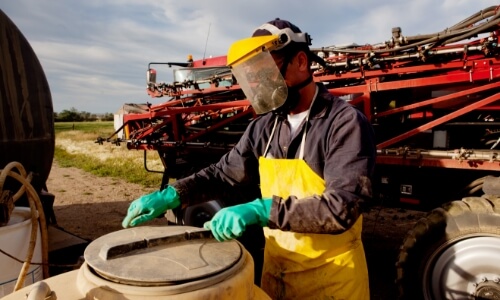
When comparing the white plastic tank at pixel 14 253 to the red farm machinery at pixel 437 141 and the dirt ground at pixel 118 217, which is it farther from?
the dirt ground at pixel 118 217

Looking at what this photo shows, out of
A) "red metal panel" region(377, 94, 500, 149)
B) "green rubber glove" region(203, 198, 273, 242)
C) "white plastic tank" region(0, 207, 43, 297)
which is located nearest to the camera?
"green rubber glove" region(203, 198, 273, 242)

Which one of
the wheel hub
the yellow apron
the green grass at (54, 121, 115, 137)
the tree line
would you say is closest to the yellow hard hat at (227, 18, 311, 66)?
the yellow apron

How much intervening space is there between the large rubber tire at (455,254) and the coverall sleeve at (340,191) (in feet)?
4.44

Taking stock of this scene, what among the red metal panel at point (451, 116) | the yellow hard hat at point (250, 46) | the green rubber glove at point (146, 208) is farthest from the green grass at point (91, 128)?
the yellow hard hat at point (250, 46)

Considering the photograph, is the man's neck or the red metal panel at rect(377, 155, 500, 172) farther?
the red metal panel at rect(377, 155, 500, 172)

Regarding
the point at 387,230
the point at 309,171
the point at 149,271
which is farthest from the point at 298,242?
the point at 387,230

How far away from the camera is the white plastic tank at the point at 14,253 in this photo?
183cm

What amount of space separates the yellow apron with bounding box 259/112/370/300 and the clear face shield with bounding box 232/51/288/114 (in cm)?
25

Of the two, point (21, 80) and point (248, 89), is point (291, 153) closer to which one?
point (248, 89)

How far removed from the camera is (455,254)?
2.56 m

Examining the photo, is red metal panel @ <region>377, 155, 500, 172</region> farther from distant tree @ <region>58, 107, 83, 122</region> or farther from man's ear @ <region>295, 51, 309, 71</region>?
distant tree @ <region>58, 107, 83, 122</region>

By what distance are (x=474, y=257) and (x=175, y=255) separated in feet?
7.14

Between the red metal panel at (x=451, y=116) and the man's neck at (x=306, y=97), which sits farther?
the red metal panel at (x=451, y=116)

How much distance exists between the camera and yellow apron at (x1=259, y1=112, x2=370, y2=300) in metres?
1.76
